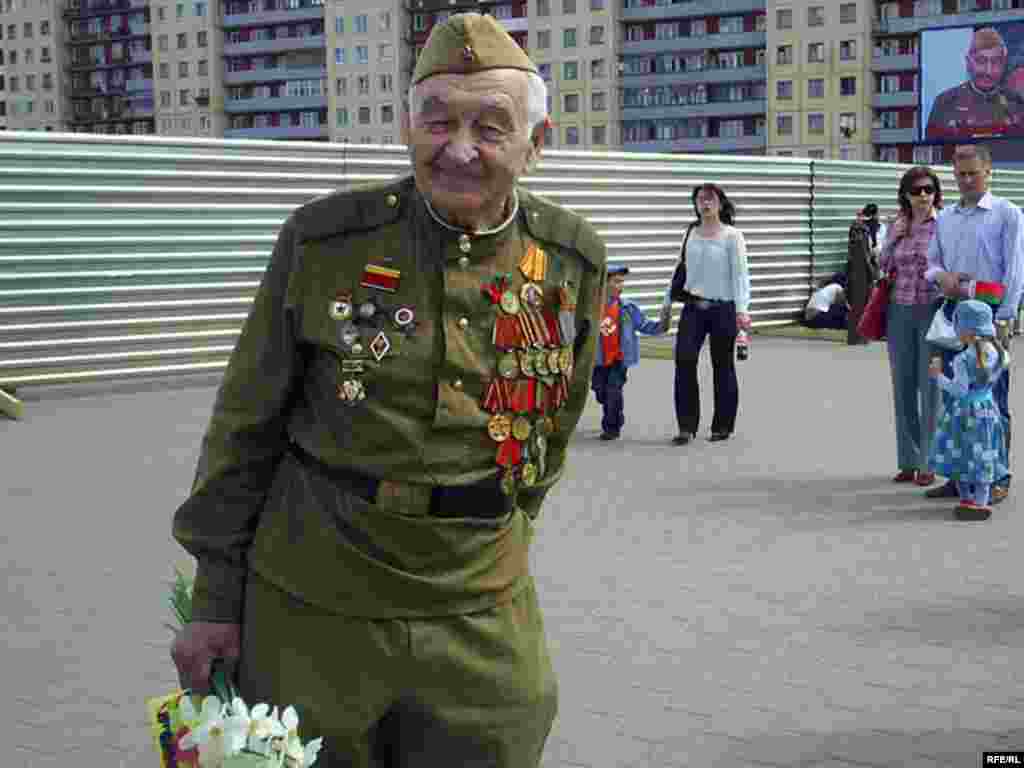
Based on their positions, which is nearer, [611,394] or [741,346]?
[741,346]

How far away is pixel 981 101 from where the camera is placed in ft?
124

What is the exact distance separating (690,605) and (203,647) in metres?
4.33

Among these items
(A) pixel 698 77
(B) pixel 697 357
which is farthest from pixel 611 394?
(A) pixel 698 77

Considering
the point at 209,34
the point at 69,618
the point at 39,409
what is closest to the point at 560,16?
the point at 209,34

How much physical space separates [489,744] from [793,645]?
365 cm

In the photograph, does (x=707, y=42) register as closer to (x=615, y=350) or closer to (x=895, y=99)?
(x=895, y=99)

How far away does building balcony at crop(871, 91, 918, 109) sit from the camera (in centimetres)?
10800

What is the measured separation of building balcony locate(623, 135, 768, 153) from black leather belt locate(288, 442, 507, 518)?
11428 centimetres

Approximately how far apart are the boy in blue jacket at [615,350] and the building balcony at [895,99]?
3898 inches

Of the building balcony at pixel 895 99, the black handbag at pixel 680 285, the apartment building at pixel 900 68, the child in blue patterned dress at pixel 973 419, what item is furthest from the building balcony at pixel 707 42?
the child in blue patterned dress at pixel 973 419

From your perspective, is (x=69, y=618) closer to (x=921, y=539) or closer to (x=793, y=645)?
(x=793, y=645)

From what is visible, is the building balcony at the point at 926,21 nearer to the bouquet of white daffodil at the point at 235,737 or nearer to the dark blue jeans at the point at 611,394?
the dark blue jeans at the point at 611,394

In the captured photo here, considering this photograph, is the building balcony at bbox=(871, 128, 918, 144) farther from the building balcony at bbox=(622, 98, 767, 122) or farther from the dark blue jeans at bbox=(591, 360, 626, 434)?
the dark blue jeans at bbox=(591, 360, 626, 434)

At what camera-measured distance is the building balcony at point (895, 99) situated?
10800 centimetres
